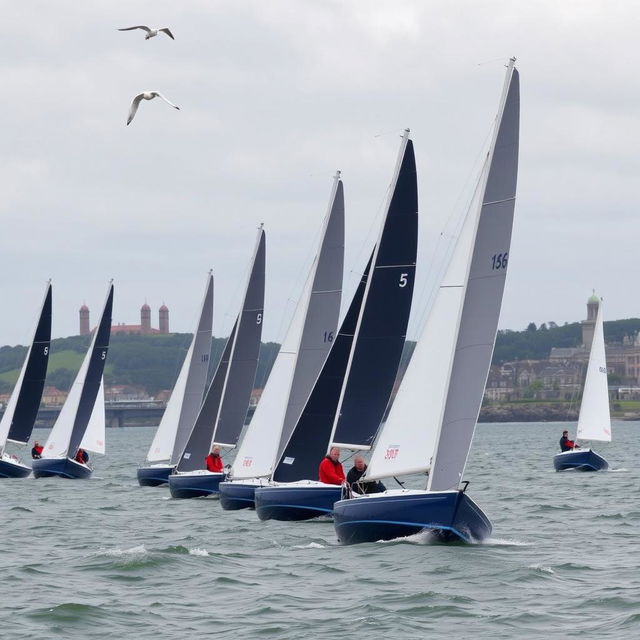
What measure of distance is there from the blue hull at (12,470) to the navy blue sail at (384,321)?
2050 cm

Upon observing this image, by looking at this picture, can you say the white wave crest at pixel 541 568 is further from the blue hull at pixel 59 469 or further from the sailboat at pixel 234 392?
the blue hull at pixel 59 469

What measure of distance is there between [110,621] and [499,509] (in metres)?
14.2

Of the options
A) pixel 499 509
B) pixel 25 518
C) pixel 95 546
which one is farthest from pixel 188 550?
pixel 499 509

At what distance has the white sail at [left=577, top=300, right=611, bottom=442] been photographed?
48500 millimetres

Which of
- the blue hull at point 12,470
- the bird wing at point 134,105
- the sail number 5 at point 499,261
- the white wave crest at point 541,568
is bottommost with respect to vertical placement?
the blue hull at point 12,470

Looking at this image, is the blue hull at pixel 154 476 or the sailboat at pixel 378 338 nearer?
the sailboat at pixel 378 338

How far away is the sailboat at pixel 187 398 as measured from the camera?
3819 cm

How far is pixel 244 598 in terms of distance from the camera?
53.6 ft

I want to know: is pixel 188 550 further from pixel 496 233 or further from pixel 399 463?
pixel 496 233

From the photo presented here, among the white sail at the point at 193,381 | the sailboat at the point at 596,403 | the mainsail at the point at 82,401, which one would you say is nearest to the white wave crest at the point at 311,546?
the white sail at the point at 193,381

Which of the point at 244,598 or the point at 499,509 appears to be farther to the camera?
the point at 499,509

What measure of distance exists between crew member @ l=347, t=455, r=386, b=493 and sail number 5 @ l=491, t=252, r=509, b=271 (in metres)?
3.33

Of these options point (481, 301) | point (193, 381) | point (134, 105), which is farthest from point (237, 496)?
point (193, 381)

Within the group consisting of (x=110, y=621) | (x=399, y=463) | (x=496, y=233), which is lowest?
(x=110, y=621)
